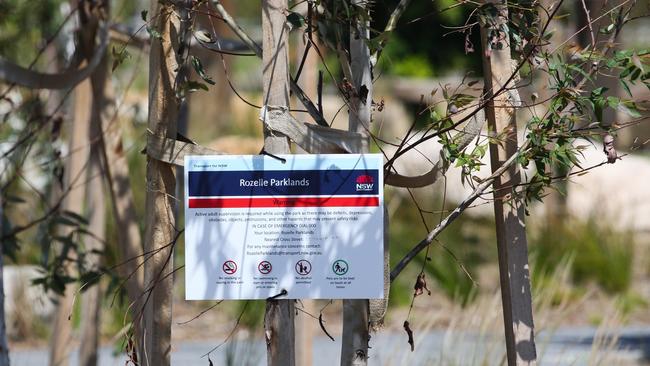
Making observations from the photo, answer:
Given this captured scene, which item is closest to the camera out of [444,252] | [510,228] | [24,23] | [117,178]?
[510,228]

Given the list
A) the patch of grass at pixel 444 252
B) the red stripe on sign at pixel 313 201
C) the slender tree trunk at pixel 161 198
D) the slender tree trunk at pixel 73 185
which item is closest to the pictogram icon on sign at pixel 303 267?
the red stripe on sign at pixel 313 201

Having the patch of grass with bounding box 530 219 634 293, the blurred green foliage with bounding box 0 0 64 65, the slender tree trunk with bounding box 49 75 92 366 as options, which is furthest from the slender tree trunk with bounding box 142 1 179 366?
the patch of grass with bounding box 530 219 634 293

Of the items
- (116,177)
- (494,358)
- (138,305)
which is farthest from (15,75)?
(494,358)

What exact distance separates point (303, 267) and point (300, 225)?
10cm

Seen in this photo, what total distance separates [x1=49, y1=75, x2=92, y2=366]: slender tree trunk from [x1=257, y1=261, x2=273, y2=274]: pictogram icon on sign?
2286mm

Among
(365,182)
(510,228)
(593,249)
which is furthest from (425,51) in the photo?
(365,182)

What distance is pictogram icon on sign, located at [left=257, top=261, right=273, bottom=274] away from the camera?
95.7 inches

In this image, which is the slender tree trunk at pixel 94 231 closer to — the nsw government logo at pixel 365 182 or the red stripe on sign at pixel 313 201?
the red stripe on sign at pixel 313 201

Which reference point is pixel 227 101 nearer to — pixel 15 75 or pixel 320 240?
pixel 15 75

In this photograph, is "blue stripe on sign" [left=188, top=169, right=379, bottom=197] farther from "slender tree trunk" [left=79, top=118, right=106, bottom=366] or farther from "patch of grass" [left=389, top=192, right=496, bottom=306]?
"patch of grass" [left=389, top=192, right=496, bottom=306]

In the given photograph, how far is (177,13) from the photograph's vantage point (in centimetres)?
262

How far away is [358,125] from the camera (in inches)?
100

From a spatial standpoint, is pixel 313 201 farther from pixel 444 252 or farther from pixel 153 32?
pixel 444 252

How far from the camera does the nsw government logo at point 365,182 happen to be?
2.41 meters
